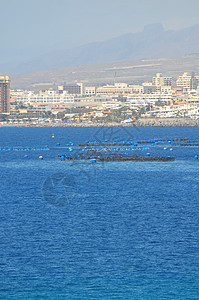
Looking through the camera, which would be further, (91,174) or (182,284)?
(91,174)

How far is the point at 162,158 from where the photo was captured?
3563 inches

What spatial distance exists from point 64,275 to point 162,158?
58.2 metres

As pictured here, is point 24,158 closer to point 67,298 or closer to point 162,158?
point 162,158

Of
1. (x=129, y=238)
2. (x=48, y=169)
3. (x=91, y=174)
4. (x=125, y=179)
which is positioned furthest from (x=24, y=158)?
(x=129, y=238)

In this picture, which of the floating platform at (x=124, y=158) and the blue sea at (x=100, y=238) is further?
the floating platform at (x=124, y=158)

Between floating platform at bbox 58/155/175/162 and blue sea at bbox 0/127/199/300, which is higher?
blue sea at bbox 0/127/199/300

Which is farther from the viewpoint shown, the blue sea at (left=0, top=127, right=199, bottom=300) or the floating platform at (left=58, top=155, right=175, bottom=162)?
the floating platform at (left=58, top=155, right=175, bottom=162)

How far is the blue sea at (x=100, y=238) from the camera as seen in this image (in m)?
32.1

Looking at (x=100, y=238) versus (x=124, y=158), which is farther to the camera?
(x=124, y=158)

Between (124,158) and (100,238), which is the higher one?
(100,238)

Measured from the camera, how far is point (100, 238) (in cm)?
3966

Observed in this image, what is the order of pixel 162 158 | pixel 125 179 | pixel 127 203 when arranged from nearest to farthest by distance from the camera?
1. pixel 127 203
2. pixel 125 179
3. pixel 162 158

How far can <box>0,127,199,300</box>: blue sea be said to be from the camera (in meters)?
32.1

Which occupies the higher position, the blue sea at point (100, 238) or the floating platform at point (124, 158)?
the blue sea at point (100, 238)
